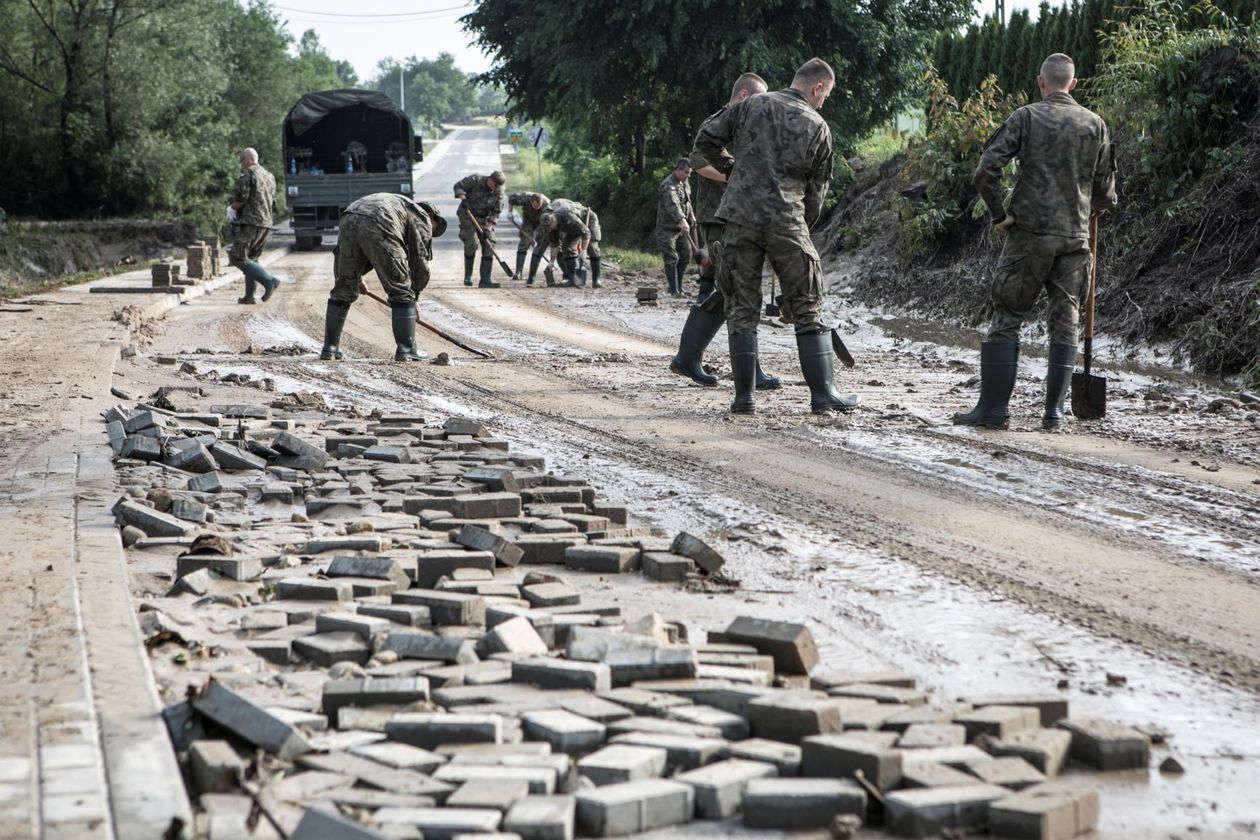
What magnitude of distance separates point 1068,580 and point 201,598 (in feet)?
9.80

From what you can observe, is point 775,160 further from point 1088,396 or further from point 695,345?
point 1088,396

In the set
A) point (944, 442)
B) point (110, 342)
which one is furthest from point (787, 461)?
point (110, 342)

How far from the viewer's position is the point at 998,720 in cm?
345

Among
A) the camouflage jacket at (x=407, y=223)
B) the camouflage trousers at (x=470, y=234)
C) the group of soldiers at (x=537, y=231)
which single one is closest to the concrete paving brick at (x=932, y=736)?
the camouflage jacket at (x=407, y=223)

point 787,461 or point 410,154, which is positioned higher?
point 410,154

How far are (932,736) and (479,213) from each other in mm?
20302

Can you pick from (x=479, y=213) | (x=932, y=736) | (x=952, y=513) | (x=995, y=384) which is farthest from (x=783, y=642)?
(x=479, y=213)

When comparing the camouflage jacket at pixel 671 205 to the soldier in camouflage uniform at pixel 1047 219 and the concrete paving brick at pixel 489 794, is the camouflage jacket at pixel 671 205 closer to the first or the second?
the soldier in camouflage uniform at pixel 1047 219

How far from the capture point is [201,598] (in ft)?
16.2

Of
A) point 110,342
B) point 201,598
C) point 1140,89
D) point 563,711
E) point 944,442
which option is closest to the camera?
point 563,711

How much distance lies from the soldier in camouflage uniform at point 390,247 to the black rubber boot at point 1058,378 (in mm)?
5160

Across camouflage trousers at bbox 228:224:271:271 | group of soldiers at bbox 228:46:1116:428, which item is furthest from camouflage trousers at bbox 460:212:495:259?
group of soldiers at bbox 228:46:1116:428

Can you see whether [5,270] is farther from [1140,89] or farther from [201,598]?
[201,598]

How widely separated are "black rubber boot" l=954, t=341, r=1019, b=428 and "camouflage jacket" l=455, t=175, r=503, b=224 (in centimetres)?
1502
